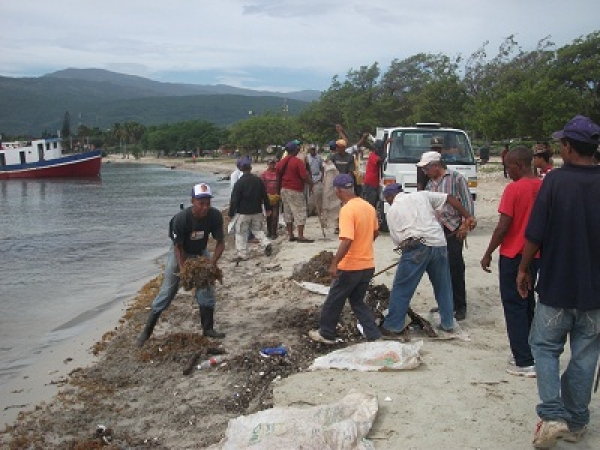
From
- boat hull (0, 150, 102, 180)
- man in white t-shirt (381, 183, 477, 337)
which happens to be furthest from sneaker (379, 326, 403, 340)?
boat hull (0, 150, 102, 180)

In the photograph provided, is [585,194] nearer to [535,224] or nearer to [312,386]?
[535,224]

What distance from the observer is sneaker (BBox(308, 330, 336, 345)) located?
6.39 meters

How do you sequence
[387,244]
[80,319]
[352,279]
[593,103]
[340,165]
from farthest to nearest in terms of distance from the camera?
[593,103] → [340,165] → [387,244] → [80,319] → [352,279]

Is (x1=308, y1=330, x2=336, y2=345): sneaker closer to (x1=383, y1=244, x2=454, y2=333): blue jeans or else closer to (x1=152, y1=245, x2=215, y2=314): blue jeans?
(x1=383, y1=244, x2=454, y2=333): blue jeans

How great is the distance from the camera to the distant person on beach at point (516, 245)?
532cm

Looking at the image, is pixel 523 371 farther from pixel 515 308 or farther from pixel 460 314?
pixel 460 314

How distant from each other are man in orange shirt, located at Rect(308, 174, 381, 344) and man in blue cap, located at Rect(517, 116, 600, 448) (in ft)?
6.96

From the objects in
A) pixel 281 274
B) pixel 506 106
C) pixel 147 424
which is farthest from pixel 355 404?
A: pixel 506 106

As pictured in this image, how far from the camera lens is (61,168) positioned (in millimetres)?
63531

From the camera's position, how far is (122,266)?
50.4ft

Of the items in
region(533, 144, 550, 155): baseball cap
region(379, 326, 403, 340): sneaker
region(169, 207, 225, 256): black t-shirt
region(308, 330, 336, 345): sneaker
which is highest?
region(533, 144, 550, 155): baseball cap

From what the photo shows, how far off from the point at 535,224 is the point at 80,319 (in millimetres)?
7972

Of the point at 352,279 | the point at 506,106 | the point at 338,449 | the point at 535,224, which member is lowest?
the point at 338,449

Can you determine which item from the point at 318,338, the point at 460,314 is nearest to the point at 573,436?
the point at 318,338
